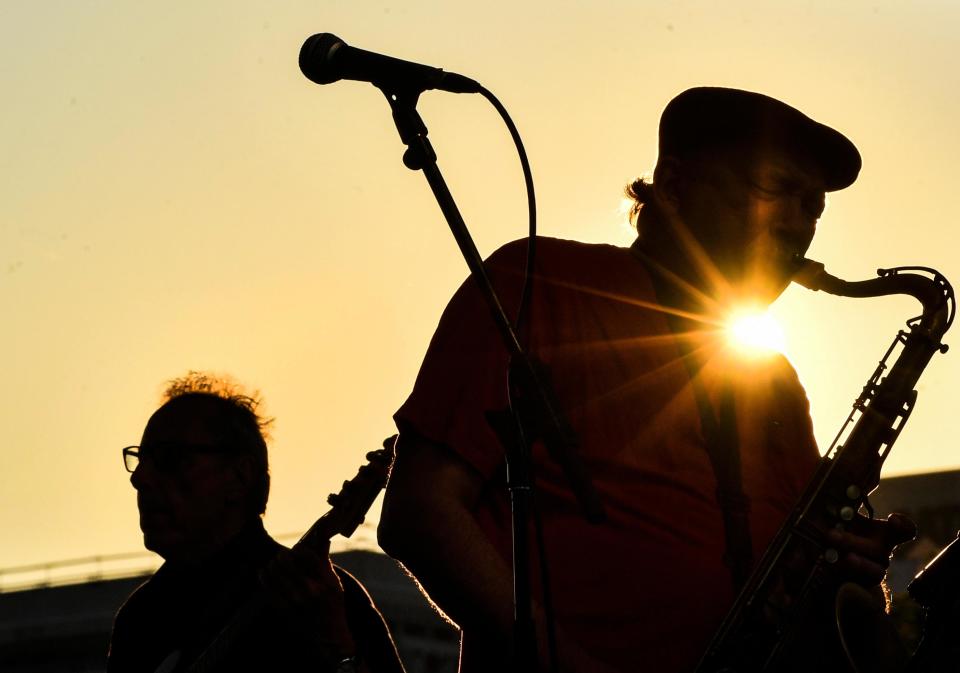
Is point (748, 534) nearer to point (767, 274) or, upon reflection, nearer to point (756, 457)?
point (756, 457)

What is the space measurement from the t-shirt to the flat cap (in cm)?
68

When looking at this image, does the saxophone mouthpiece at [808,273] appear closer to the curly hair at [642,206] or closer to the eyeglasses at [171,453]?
the curly hair at [642,206]

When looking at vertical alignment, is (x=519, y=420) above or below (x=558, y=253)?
below

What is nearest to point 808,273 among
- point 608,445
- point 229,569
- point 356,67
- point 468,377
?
point 608,445

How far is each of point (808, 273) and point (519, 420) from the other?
1605 millimetres

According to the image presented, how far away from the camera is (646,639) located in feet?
10.4

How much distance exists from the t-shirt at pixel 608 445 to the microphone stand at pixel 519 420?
155mm

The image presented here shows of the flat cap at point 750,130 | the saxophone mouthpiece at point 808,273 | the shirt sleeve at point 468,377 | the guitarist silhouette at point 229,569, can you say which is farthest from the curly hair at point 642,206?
the guitarist silhouette at point 229,569

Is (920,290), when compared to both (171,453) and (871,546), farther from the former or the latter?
(171,453)

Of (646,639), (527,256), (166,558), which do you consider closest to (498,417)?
(527,256)

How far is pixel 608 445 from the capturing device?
3.26 meters

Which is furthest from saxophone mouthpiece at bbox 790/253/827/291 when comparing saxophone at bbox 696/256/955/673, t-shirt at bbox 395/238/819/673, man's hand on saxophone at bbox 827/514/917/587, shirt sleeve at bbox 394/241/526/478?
shirt sleeve at bbox 394/241/526/478

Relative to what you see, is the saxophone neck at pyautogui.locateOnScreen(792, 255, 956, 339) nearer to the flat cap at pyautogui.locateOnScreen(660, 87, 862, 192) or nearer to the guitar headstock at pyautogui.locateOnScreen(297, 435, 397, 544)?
the flat cap at pyautogui.locateOnScreen(660, 87, 862, 192)

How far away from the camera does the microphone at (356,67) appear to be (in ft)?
9.72
